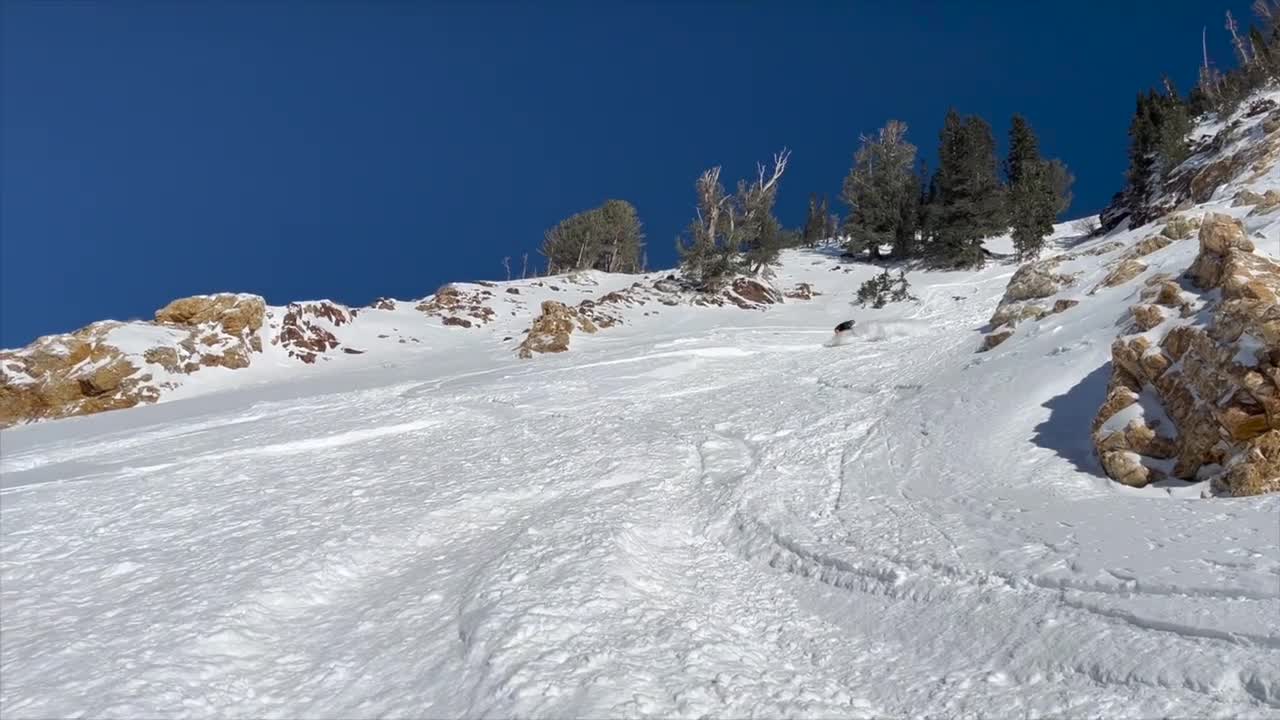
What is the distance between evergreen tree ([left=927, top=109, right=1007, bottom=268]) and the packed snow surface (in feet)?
83.8

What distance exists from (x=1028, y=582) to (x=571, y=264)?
51698 millimetres

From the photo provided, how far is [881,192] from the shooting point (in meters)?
42.8

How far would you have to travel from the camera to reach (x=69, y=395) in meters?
17.0

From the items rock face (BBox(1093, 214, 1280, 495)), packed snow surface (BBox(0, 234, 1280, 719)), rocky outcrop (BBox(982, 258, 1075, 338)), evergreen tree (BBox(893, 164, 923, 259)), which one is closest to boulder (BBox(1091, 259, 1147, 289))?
rocky outcrop (BBox(982, 258, 1075, 338))

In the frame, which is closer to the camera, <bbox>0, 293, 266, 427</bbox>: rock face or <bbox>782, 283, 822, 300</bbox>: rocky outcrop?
<bbox>0, 293, 266, 427</bbox>: rock face

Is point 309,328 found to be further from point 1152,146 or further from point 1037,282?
point 1152,146

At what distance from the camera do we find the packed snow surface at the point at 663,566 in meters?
4.20

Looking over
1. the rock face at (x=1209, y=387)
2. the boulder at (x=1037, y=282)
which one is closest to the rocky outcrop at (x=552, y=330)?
the boulder at (x=1037, y=282)

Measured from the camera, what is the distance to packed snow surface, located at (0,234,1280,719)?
420 cm

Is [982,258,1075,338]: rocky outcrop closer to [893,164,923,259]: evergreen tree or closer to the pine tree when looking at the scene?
the pine tree

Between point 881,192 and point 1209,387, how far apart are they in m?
38.9

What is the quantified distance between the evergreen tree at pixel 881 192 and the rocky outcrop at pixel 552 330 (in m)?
23.6

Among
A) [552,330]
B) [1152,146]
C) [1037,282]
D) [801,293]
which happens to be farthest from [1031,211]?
[552,330]

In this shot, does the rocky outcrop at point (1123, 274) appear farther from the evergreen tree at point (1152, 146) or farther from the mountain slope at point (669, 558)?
the evergreen tree at point (1152, 146)
